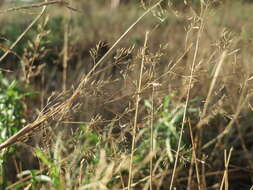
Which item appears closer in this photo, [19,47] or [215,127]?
[215,127]

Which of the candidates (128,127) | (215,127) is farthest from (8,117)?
(215,127)

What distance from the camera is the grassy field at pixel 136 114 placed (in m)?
1.03

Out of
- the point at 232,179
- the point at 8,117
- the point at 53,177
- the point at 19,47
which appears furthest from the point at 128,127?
the point at 19,47

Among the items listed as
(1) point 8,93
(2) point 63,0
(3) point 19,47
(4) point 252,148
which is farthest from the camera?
(3) point 19,47

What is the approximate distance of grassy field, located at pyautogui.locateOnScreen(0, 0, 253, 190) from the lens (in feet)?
3.39

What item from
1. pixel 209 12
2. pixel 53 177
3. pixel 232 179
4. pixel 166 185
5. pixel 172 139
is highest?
pixel 209 12

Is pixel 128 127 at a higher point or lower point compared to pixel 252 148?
higher

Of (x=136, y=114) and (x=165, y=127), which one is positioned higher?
(x=136, y=114)

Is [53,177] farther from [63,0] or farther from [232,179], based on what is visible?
[232,179]

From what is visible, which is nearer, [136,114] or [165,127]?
[136,114]

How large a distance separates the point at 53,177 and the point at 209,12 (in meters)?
0.62

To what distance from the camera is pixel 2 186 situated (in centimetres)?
134

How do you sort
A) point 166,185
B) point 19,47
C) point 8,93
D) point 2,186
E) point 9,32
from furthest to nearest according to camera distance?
point 9,32
point 19,47
point 166,185
point 8,93
point 2,186

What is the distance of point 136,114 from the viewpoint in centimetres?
100
